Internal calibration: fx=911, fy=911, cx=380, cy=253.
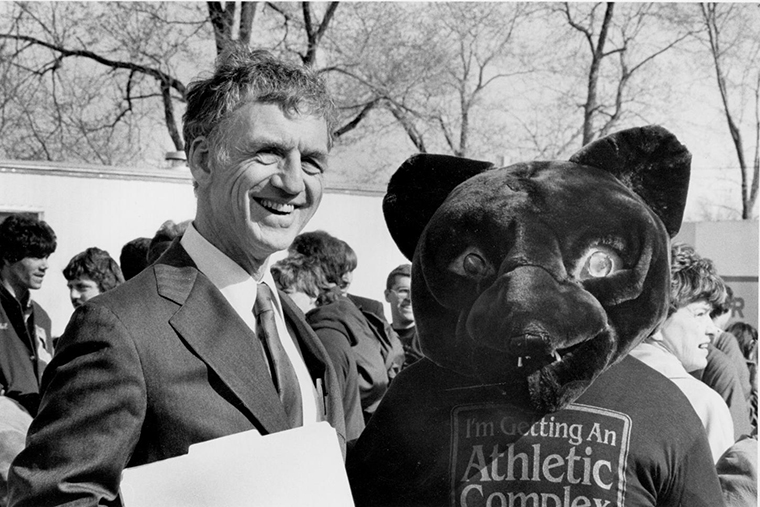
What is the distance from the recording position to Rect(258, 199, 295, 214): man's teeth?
1783mm

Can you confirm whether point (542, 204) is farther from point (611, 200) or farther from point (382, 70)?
point (382, 70)

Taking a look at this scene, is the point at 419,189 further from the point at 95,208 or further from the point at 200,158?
the point at 95,208

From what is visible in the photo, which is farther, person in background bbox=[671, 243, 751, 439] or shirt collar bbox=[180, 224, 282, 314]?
person in background bbox=[671, 243, 751, 439]

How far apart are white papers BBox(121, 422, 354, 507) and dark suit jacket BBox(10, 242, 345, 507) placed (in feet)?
0.28

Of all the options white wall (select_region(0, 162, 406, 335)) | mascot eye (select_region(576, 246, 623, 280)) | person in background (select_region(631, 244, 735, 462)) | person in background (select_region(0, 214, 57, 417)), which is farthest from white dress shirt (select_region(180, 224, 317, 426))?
white wall (select_region(0, 162, 406, 335))

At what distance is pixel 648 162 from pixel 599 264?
246mm

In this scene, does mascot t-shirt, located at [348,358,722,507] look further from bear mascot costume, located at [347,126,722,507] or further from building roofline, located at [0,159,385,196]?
building roofline, located at [0,159,385,196]

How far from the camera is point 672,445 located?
5.46ft

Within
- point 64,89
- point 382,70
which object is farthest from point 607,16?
point 64,89

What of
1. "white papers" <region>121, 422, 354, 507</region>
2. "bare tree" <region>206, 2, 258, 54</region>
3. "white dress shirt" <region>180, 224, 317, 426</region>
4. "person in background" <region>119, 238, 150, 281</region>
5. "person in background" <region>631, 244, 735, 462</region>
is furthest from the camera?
"bare tree" <region>206, 2, 258, 54</region>

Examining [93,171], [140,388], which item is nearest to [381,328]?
[140,388]

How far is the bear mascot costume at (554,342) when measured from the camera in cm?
163

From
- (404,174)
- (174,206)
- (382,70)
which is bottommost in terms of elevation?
(174,206)

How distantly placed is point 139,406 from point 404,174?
0.74m
